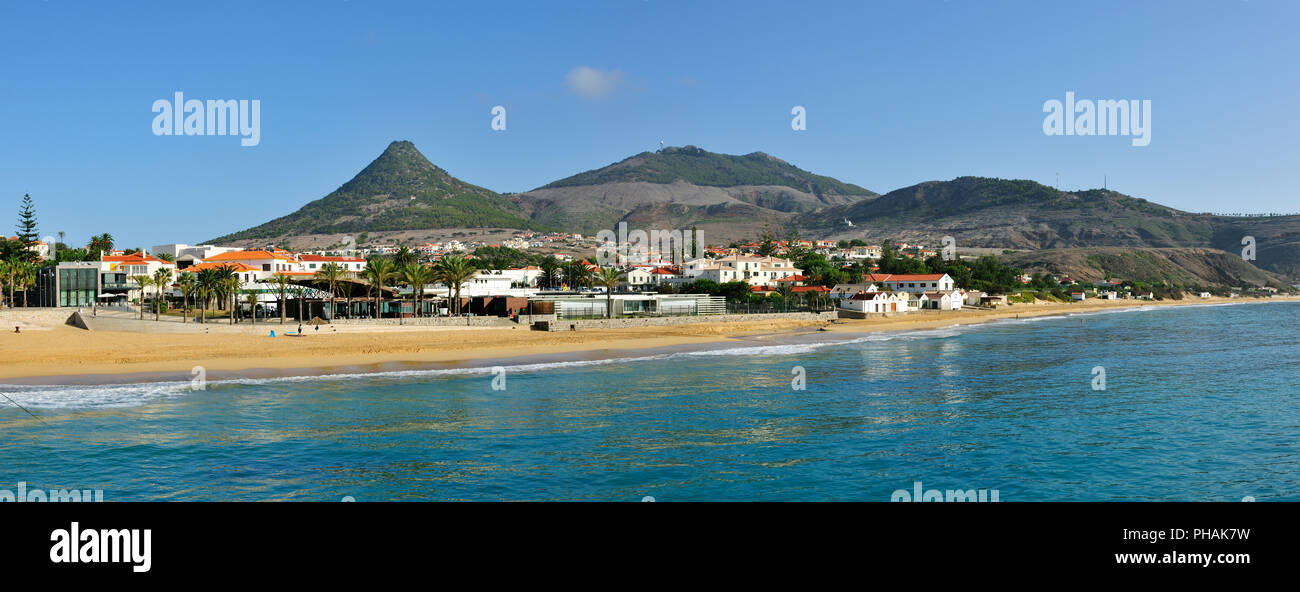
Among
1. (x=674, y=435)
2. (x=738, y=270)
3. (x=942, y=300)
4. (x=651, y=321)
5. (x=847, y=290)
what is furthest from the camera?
(x=738, y=270)

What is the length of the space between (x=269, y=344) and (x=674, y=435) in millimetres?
31495

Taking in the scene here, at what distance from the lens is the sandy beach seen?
36.1 metres

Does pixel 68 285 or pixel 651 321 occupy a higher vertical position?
pixel 68 285

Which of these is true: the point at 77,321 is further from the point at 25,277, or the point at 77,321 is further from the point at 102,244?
the point at 102,244

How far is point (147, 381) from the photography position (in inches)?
1259

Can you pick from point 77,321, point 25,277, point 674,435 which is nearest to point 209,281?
point 77,321

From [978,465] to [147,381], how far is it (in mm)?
32381

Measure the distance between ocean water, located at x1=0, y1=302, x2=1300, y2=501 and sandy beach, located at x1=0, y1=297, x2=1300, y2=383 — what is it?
5.49m

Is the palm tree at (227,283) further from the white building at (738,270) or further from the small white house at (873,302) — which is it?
the white building at (738,270)

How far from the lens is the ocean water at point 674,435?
15.6m

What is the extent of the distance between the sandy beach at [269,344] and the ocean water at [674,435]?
18.0ft

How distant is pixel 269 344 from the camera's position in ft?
141
